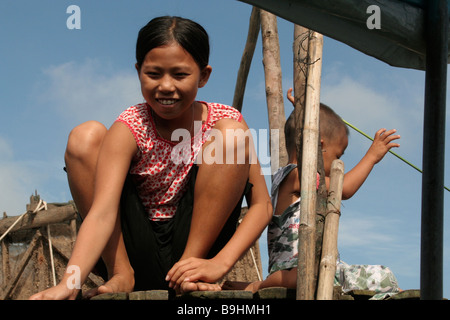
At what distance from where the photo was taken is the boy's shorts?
2.04 m

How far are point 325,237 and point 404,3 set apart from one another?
0.92 m

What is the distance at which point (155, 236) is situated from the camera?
2109mm

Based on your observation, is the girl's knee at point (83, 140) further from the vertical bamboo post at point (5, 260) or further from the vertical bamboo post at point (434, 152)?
the vertical bamboo post at point (5, 260)

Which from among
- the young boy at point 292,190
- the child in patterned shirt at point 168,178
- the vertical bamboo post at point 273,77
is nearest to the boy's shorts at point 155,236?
the child in patterned shirt at point 168,178

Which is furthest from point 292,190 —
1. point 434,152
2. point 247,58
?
point 247,58

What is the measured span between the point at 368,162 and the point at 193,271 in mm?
1205

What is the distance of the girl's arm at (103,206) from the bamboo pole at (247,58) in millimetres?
1733

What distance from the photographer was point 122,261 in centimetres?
199

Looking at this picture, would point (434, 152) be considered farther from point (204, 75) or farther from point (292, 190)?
point (292, 190)

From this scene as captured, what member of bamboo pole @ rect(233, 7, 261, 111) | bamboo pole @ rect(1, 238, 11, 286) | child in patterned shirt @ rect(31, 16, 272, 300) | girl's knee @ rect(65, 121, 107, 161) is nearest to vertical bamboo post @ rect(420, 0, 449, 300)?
child in patterned shirt @ rect(31, 16, 272, 300)

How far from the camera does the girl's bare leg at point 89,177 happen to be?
1979 mm

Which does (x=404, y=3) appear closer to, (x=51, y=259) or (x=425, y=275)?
(x=425, y=275)

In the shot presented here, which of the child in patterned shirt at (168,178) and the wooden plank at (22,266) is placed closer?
the child in patterned shirt at (168,178)

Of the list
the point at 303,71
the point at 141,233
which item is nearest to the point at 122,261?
the point at 141,233
